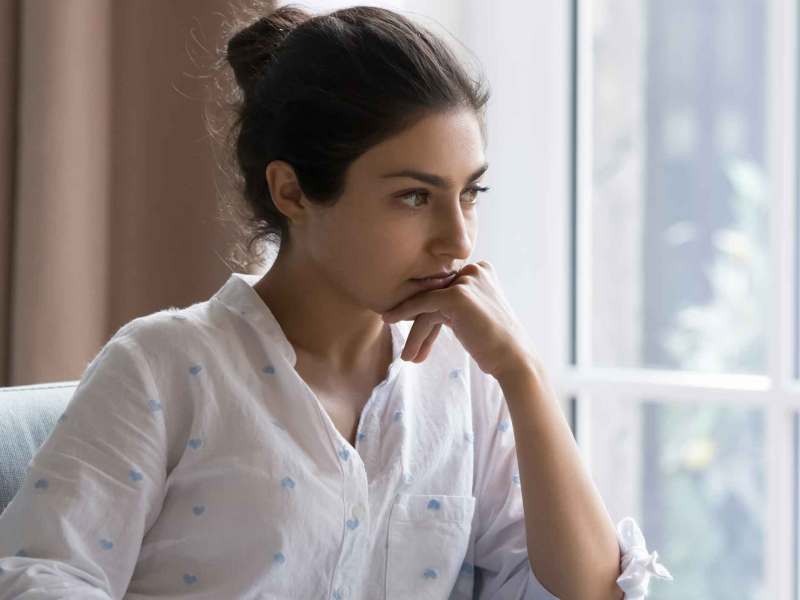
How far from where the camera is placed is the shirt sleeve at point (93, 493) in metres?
1.10

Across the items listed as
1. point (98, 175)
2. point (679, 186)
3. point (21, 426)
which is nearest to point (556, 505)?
point (21, 426)

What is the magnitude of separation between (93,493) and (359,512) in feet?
0.96

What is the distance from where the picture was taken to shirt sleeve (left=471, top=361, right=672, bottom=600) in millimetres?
1364

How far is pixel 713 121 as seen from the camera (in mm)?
2152

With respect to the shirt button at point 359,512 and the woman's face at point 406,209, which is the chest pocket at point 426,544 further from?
the woman's face at point 406,209

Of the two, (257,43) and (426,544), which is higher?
(257,43)

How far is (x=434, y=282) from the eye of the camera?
1.33 m

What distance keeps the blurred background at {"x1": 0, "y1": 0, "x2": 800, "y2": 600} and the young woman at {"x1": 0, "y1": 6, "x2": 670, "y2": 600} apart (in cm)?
50

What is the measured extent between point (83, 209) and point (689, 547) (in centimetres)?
128

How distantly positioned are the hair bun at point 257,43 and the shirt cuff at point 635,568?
69cm

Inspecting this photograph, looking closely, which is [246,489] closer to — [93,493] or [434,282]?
[93,493]

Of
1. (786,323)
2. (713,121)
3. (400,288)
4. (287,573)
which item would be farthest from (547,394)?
(713,121)

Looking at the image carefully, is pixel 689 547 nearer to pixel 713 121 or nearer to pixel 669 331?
pixel 669 331

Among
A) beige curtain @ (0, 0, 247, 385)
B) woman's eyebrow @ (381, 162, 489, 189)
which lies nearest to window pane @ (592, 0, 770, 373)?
beige curtain @ (0, 0, 247, 385)
